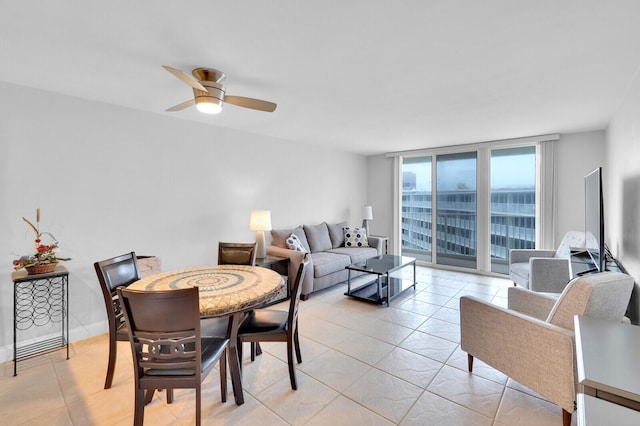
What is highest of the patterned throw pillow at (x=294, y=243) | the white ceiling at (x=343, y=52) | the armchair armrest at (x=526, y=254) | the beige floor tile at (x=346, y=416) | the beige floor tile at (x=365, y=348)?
the white ceiling at (x=343, y=52)

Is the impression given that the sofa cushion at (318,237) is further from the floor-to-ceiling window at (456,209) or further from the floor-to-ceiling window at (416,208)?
the floor-to-ceiling window at (456,209)

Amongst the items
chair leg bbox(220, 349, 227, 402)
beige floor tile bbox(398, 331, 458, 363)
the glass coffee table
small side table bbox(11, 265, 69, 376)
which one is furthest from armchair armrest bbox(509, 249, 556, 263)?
small side table bbox(11, 265, 69, 376)

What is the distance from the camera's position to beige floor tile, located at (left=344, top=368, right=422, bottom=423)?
1825mm

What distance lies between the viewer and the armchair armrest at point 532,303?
7.19 feet

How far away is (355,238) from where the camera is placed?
5.32 meters

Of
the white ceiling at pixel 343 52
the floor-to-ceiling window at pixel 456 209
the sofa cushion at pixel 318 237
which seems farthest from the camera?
the floor-to-ceiling window at pixel 456 209

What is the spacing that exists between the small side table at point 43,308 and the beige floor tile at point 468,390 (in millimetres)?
3108

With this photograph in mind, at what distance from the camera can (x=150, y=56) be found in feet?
6.38

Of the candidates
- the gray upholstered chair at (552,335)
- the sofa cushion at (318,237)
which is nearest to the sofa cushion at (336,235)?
the sofa cushion at (318,237)

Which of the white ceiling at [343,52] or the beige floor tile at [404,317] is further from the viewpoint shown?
the beige floor tile at [404,317]

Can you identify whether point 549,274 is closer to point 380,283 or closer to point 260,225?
point 380,283

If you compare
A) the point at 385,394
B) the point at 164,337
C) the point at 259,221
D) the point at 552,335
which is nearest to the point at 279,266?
the point at 259,221

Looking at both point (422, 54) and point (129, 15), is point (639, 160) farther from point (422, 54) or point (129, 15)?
point (129, 15)

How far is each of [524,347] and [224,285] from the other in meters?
1.98
